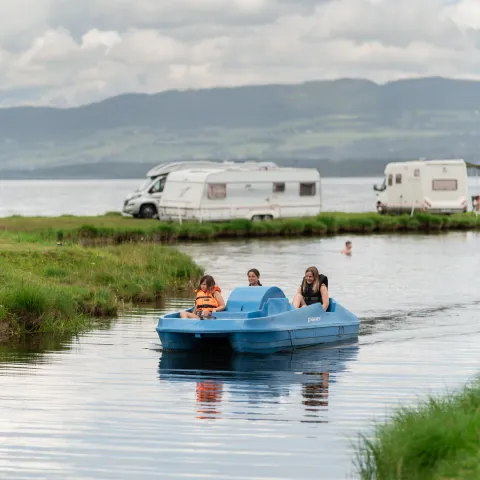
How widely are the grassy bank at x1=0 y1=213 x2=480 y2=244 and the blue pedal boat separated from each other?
79.7 feet

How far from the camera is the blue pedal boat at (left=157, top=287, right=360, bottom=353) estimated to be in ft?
67.7

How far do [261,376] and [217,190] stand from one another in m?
40.5

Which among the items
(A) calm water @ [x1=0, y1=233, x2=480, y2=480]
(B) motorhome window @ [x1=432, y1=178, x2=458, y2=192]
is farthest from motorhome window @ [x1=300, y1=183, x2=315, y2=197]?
(A) calm water @ [x1=0, y1=233, x2=480, y2=480]

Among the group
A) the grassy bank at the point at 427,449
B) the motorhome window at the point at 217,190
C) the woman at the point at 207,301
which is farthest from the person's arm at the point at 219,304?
the motorhome window at the point at 217,190

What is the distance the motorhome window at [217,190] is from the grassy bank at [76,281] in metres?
22.9

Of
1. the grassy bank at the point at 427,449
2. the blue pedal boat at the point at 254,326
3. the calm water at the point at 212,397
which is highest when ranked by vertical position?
the blue pedal boat at the point at 254,326

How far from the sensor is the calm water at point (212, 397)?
1305 centimetres

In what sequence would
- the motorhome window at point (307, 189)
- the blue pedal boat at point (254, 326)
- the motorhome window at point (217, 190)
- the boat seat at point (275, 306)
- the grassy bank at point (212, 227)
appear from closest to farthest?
the blue pedal boat at point (254, 326)
the boat seat at point (275, 306)
the grassy bank at point (212, 227)
the motorhome window at point (217, 190)
the motorhome window at point (307, 189)

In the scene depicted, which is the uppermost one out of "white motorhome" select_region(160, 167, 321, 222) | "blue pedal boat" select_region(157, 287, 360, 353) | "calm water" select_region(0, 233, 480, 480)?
"white motorhome" select_region(160, 167, 321, 222)

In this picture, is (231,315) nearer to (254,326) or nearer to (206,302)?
(206,302)

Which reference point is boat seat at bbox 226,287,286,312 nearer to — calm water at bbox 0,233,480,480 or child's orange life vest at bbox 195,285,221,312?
child's orange life vest at bbox 195,285,221,312

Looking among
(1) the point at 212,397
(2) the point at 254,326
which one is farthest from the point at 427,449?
(2) the point at 254,326

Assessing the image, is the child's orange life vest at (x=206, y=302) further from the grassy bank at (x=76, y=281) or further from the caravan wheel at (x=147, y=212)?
the caravan wheel at (x=147, y=212)

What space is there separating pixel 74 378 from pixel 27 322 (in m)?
4.82
